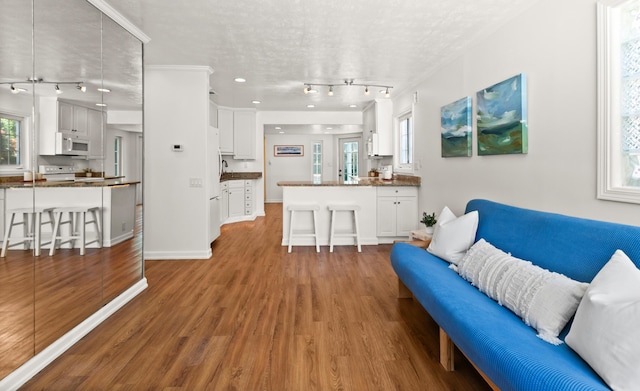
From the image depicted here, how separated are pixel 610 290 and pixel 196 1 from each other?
311cm

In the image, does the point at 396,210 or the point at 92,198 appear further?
the point at 396,210

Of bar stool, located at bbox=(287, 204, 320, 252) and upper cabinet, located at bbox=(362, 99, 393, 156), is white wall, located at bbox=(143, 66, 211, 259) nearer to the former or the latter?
bar stool, located at bbox=(287, 204, 320, 252)

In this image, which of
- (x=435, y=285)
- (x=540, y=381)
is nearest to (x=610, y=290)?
(x=540, y=381)

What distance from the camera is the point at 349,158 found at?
11.2 m

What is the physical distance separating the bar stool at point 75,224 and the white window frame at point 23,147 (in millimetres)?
381

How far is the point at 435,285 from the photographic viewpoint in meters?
2.13

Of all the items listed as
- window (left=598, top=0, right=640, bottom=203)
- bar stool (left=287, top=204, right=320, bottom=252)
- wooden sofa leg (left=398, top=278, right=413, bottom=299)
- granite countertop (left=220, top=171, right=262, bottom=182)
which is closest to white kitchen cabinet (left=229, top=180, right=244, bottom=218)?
granite countertop (left=220, top=171, right=262, bottom=182)

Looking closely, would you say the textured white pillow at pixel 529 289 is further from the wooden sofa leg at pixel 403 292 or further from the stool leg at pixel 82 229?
the stool leg at pixel 82 229

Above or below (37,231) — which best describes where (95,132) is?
above

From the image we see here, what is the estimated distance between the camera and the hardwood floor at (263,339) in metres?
1.92

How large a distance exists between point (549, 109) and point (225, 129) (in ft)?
Result: 21.0

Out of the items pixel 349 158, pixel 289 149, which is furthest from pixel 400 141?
pixel 289 149

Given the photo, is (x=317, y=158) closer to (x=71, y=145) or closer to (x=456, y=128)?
(x=456, y=128)

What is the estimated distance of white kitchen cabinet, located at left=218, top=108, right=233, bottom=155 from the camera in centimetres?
753
